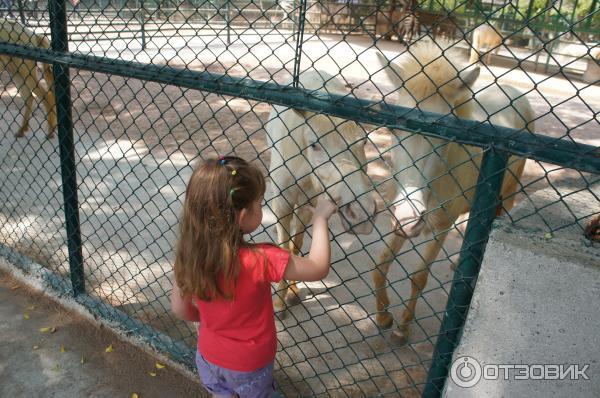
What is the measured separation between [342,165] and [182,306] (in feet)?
3.57

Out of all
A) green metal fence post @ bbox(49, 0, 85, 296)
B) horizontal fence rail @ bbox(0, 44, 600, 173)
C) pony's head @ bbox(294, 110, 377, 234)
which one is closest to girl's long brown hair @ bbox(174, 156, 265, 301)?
horizontal fence rail @ bbox(0, 44, 600, 173)

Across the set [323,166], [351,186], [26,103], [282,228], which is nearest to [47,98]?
[26,103]

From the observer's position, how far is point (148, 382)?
8.34ft

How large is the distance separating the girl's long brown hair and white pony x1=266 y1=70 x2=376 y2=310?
456mm

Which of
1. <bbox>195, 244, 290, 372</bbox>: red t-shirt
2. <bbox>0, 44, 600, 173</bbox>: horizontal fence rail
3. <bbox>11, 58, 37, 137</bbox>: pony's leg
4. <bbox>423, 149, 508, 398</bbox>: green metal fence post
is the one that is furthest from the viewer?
<bbox>11, 58, 37, 137</bbox>: pony's leg

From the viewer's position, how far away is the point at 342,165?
2.43m

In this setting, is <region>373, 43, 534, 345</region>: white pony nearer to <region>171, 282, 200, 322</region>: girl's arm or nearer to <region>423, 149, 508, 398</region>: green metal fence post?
<region>423, 149, 508, 398</region>: green metal fence post

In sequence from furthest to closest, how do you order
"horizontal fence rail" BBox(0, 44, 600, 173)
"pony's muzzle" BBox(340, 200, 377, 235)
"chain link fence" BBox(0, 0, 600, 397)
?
1. "pony's muzzle" BBox(340, 200, 377, 235)
2. "chain link fence" BBox(0, 0, 600, 397)
3. "horizontal fence rail" BBox(0, 44, 600, 173)

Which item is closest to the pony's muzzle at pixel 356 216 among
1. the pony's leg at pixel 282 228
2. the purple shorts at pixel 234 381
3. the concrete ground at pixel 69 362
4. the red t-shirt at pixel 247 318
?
the red t-shirt at pixel 247 318

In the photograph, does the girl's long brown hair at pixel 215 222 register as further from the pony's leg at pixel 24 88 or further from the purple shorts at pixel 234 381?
the pony's leg at pixel 24 88

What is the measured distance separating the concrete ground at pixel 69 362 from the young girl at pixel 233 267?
0.87m

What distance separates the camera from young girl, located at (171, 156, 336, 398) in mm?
1556

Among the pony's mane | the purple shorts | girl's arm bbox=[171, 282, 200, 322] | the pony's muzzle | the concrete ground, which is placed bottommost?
the concrete ground

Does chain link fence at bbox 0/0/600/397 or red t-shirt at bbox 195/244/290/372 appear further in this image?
red t-shirt at bbox 195/244/290/372
